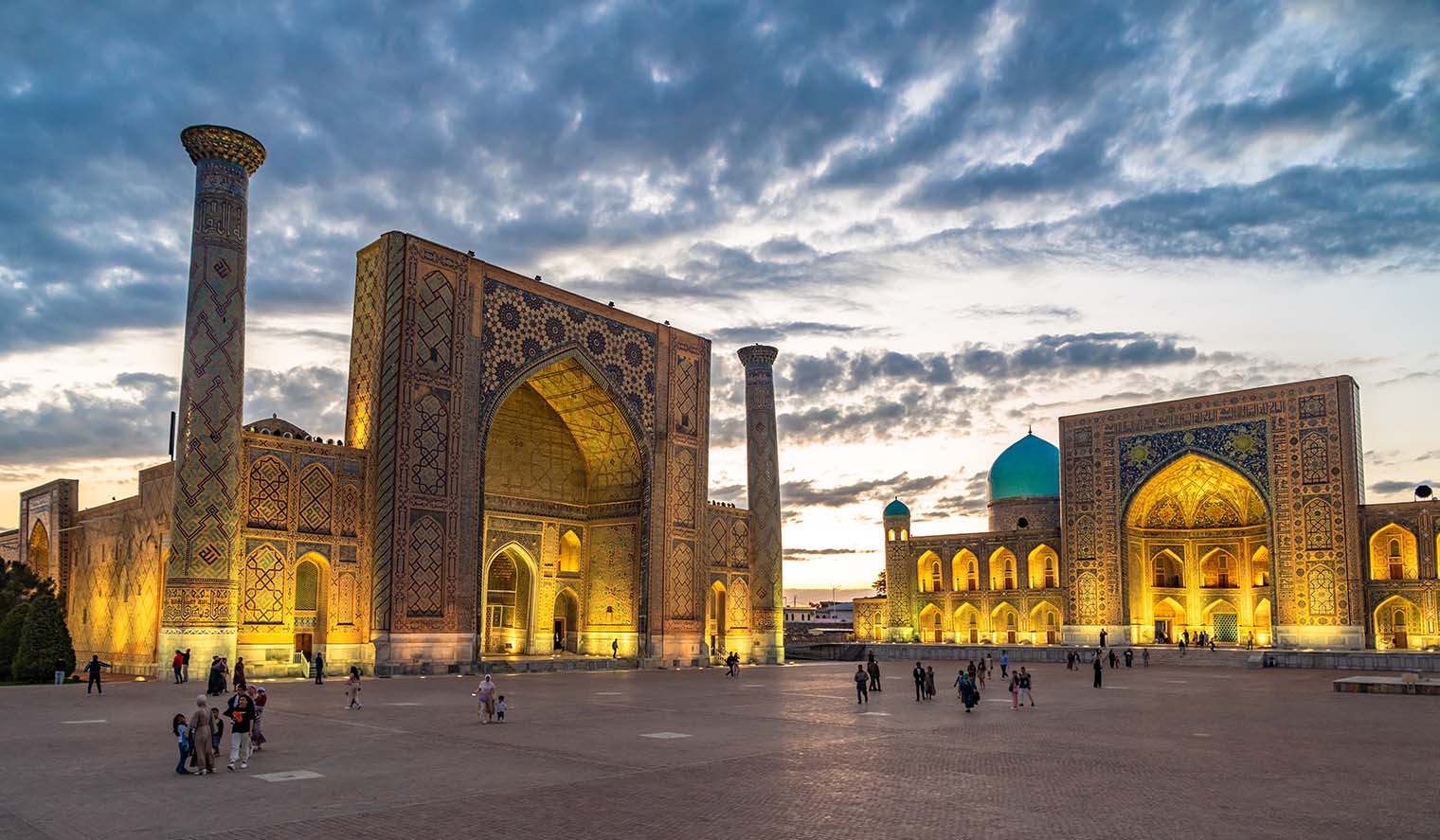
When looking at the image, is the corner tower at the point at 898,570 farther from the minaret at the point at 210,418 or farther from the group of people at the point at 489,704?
the group of people at the point at 489,704

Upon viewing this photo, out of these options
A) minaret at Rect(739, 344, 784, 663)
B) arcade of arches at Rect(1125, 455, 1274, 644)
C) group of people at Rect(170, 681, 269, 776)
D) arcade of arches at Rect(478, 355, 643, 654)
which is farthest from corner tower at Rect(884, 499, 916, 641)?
group of people at Rect(170, 681, 269, 776)

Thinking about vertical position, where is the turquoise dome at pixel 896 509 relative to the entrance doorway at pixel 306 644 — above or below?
above

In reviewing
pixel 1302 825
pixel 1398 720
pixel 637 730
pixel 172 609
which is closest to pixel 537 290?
pixel 172 609

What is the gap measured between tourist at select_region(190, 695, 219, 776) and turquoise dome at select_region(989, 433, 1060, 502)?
45542 mm

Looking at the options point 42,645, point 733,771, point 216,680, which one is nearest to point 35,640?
point 42,645

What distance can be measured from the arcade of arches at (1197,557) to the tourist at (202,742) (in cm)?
3822

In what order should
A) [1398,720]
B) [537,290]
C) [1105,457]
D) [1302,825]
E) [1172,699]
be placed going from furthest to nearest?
[1105,457] < [537,290] < [1172,699] < [1398,720] < [1302,825]

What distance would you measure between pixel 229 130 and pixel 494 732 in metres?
16.2

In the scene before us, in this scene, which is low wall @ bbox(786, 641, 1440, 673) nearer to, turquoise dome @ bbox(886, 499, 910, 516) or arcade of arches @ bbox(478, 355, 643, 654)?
turquoise dome @ bbox(886, 499, 910, 516)

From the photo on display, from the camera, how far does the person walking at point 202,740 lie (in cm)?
1049

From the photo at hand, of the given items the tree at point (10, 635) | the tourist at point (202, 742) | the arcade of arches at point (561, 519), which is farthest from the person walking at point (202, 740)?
the arcade of arches at point (561, 519)

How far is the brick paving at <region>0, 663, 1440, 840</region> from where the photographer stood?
8344 mm

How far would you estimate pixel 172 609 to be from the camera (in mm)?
22516

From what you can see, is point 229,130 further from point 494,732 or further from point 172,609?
point 494,732
